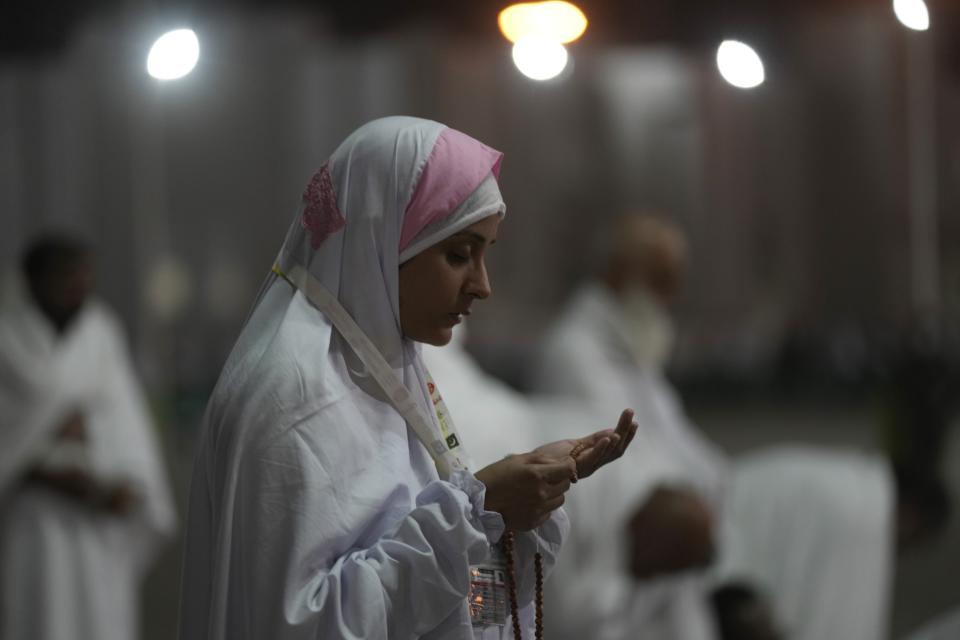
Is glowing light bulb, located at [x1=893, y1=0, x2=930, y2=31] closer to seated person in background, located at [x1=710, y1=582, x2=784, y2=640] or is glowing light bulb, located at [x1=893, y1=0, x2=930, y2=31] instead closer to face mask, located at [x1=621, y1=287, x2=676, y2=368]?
seated person in background, located at [x1=710, y1=582, x2=784, y2=640]

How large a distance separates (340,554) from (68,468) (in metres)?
3.67

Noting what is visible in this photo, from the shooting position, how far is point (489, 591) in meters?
1.98

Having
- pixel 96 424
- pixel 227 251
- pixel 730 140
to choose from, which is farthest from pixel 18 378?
pixel 730 140

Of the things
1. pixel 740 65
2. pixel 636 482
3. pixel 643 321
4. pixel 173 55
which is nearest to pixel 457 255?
pixel 173 55

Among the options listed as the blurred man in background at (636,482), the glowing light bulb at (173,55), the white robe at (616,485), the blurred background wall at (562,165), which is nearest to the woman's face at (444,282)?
the glowing light bulb at (173,55)

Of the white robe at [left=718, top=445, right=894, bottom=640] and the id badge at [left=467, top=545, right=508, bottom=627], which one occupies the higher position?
the id badge at [left=467, top=545, right=508, bottom=627]

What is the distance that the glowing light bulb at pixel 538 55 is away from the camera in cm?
259

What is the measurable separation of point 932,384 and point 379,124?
18.7 ft

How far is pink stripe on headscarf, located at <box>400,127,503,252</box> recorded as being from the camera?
1.98 metres

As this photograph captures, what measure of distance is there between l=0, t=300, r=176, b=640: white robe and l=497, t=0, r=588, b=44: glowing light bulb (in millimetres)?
3270

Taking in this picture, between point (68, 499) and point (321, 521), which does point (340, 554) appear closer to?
point (321, 521)

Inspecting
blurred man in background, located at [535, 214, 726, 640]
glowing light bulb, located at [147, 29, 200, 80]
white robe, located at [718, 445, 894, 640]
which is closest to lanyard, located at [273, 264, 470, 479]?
glowing light bulb, located at [147, 29, 200, 80]

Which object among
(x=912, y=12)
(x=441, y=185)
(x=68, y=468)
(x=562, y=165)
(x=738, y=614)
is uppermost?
(x=912, y=12)

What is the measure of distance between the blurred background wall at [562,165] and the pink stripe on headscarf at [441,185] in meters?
5.26
